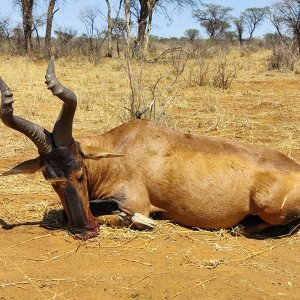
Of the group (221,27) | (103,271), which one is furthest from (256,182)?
(221,27)

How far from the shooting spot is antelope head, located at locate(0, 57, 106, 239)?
15.6 feet

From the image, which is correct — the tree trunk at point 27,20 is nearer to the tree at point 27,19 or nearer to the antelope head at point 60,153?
the tree at point 27,19

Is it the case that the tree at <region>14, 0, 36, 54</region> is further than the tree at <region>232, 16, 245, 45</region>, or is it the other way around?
the tree at <region>232, 16, 245, 45</region>

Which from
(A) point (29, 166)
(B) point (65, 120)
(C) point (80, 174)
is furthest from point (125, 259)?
(B) point (65, 120)

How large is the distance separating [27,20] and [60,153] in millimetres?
27434

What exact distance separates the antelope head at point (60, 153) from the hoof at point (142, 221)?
488 millimetres

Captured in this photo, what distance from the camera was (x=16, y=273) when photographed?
14.6 ft

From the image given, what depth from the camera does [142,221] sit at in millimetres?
5344

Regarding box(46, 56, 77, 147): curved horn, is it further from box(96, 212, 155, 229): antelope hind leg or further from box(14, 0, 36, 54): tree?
box(14, 0, 36, 54): tree

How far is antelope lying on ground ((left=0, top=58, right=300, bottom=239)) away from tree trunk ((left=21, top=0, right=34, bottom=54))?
24.9 m

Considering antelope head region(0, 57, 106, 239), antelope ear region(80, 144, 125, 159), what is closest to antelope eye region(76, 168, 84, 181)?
antelope head region(0, 57, 106, 239)

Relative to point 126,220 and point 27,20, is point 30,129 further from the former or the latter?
Answer: point 27,20

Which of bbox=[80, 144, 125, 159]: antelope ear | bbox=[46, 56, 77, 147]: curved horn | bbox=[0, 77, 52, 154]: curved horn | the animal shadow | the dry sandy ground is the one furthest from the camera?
the animal shadow

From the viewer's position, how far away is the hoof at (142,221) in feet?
17.5
